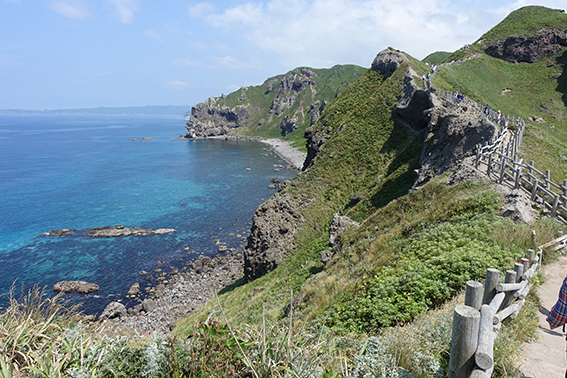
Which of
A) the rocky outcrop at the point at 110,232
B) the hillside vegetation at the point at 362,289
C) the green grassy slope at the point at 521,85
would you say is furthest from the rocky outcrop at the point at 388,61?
the rocky outcrop at the point at 110,232

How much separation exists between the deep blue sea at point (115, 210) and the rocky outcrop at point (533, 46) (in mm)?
74116

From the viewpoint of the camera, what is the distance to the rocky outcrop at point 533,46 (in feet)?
261

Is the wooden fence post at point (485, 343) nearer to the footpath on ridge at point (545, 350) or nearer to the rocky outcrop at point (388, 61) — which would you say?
the footpath on ridge at point (545, 350)

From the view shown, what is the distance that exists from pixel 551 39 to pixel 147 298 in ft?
377

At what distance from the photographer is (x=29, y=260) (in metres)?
49.4

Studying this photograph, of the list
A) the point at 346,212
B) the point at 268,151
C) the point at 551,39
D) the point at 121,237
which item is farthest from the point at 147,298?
the point at 268,151

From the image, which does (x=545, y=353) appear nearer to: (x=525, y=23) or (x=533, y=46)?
(x=533, y=46)

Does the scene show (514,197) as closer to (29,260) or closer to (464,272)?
(464,272)

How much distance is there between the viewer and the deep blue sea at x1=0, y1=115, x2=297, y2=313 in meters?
47.2

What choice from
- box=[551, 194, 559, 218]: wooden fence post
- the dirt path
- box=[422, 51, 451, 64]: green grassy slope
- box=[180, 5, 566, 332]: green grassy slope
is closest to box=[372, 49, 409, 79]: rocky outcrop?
box=[180, 5, 566, 332]: green grassy slope

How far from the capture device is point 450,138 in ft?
92.1

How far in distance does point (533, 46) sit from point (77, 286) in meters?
118

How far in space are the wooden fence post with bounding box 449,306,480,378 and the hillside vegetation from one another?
889 millimetres

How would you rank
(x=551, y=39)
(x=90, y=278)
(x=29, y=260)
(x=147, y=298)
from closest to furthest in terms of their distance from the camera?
(x=147, y=298) < (x=90, y=278) < (x=29, y=260) < (x=551, y=39)
